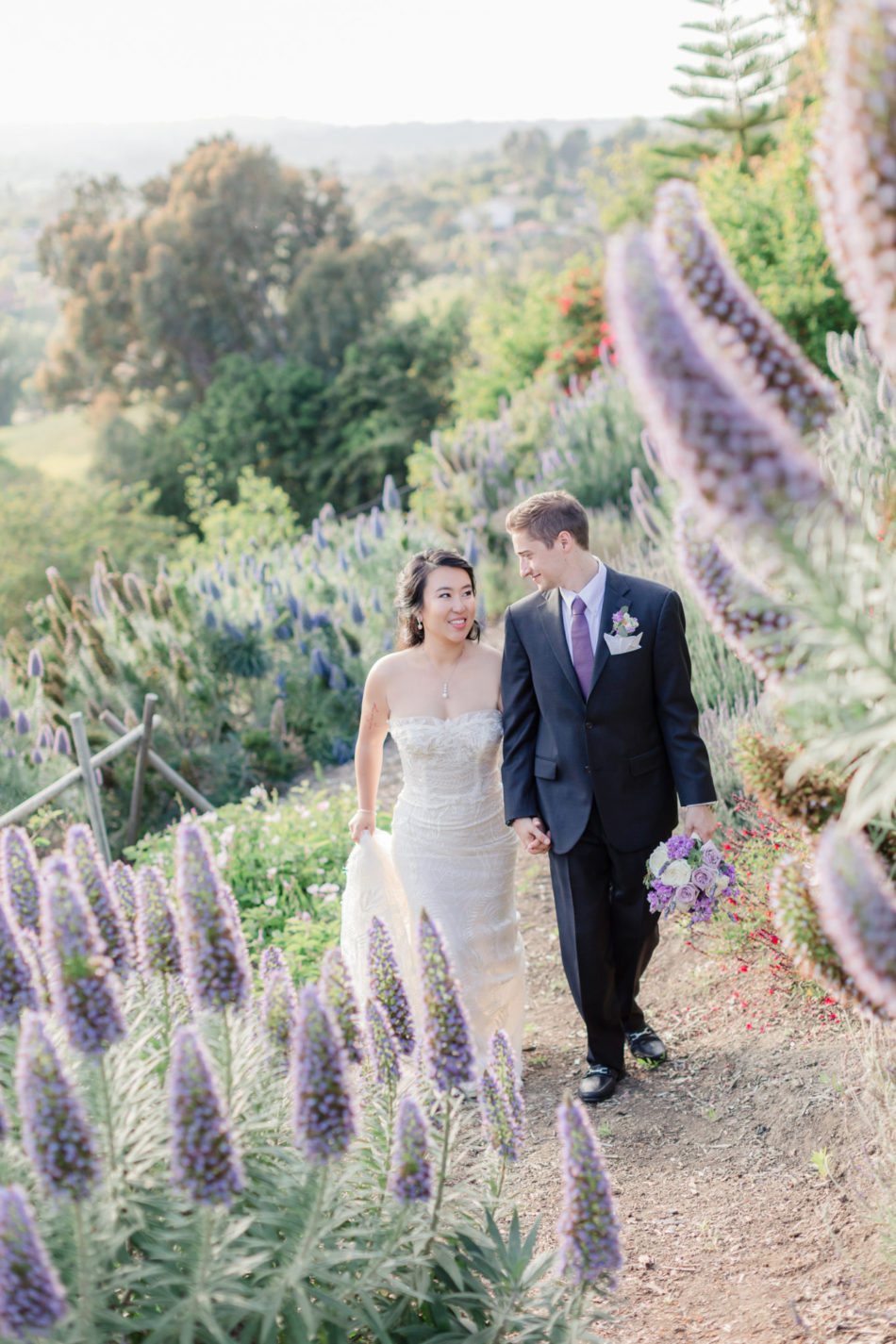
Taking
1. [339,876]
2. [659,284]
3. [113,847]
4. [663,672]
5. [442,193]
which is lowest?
[113,847]

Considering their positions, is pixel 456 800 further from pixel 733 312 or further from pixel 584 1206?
pixel 733 312

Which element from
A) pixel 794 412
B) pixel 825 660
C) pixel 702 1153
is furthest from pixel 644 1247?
pixel 794 412

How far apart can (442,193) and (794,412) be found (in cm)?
9739

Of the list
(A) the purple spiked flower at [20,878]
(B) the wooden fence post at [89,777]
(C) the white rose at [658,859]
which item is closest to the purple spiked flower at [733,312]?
(A) the purple spiked flower at [20,878]

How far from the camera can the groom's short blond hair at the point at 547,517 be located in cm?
348

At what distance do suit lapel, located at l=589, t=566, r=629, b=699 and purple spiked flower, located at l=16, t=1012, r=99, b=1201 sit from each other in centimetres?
240

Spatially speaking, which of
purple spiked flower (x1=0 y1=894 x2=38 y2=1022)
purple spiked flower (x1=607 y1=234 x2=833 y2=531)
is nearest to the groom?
purple spiked flower (x1=0 y1=894 x2=38 y2=1022)

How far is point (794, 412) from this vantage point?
115cm

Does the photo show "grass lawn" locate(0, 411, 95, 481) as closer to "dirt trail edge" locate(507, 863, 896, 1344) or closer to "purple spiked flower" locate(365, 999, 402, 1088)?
"dirt trail edge" locate(507, 863, 896, 1344)

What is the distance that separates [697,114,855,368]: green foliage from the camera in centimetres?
1030

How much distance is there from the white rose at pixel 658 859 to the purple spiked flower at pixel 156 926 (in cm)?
196

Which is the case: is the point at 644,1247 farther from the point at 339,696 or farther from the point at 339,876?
the point at 339,696

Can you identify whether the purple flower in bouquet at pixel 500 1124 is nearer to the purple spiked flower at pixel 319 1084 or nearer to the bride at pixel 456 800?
the purple spiked flower at pixel 319 1084

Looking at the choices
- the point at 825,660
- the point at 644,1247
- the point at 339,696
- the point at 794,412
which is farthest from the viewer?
the point at 339,696
